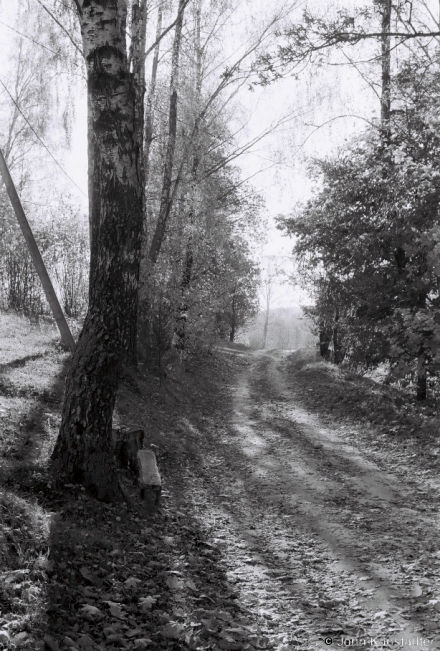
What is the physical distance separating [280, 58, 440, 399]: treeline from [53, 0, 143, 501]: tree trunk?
559 centimetres

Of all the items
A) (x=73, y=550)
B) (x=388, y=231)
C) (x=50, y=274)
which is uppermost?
(x=388, y=231)

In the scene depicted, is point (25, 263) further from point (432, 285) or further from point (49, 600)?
point (49, 600)

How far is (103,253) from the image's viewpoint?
5.80 meters

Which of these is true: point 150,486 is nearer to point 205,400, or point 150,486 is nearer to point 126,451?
point 126,451

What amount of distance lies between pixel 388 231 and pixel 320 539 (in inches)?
298

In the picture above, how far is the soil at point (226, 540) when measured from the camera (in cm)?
386

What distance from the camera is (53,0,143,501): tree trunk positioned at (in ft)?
18.9

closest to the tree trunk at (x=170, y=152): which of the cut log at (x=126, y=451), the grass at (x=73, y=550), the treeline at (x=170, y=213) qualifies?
the treeline at (x=170, y=213)

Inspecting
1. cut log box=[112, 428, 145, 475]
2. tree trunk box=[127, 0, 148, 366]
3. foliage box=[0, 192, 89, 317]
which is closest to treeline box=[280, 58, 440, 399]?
tree trunk box=[127, 0, 148, 366]

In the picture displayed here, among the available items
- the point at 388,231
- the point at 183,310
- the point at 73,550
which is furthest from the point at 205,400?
the point at 73,550

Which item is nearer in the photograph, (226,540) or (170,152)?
(226,540)

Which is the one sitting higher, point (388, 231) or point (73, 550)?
point (388, 231)

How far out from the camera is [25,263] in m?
19.1

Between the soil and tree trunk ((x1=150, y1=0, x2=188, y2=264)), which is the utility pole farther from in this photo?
tree trunk ((x1=150, y1=0, x2=188, y2=264))
